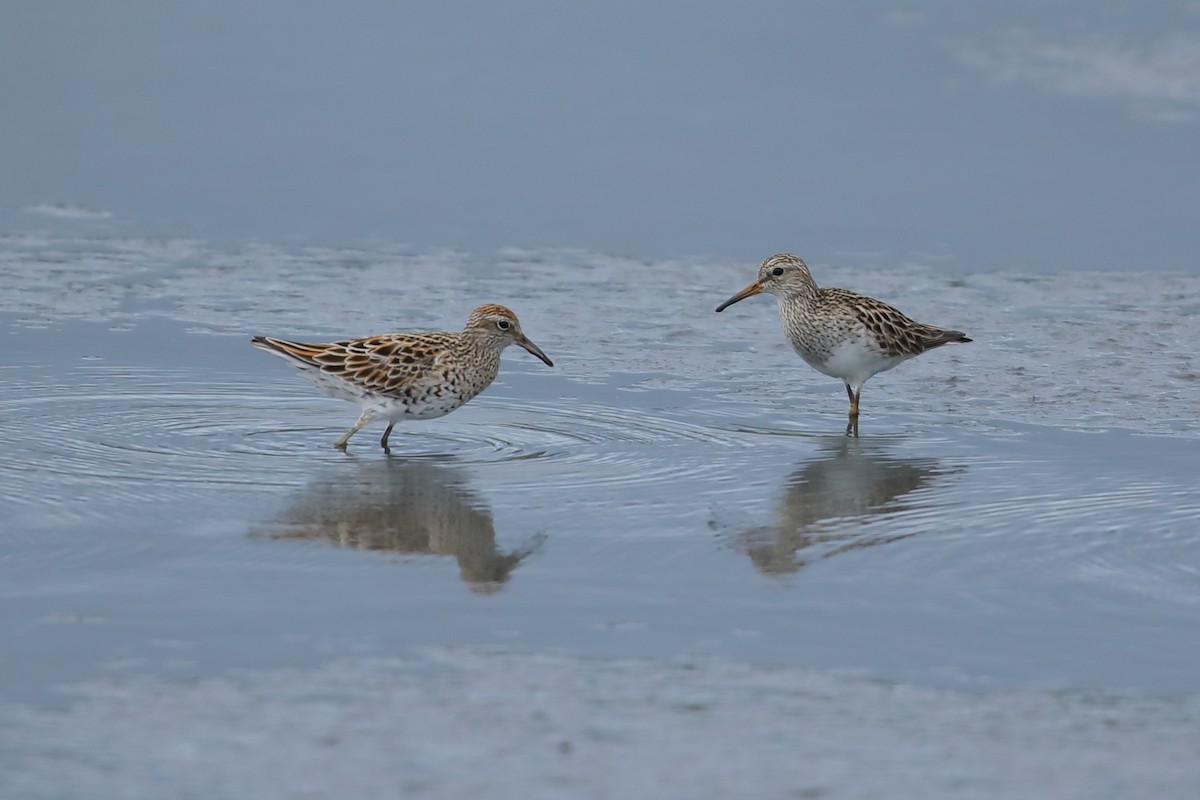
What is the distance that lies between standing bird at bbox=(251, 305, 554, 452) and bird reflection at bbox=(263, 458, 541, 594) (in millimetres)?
794

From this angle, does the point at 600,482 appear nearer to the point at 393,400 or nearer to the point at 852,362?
the point at 393,400

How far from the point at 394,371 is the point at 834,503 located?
3.04m

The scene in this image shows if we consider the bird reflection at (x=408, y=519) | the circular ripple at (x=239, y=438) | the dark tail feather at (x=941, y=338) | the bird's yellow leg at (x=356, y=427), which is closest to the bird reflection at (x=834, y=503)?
the circular ripple at (x=239, y=438)

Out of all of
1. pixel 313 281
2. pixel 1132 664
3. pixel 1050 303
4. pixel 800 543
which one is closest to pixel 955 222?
pixel 1050 303

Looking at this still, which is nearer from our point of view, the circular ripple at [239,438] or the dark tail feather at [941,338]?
the circular ripple at [239,438]

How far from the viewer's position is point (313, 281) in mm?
15062

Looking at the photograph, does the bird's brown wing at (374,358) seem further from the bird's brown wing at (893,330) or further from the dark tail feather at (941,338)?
the dark tail feather at (941,338)

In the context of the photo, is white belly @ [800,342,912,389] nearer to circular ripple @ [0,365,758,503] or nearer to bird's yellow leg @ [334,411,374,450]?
circular ripple @ [0,365,758,503]

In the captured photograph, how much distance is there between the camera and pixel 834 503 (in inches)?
373

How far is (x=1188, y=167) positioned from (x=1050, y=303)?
13.7 feet

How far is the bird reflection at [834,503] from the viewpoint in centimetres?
852

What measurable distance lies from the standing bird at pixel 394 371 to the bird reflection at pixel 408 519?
0.79m

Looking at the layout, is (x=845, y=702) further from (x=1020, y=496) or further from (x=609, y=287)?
(x=609, y=287)

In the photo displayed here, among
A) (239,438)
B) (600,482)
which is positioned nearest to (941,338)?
(600,482)
